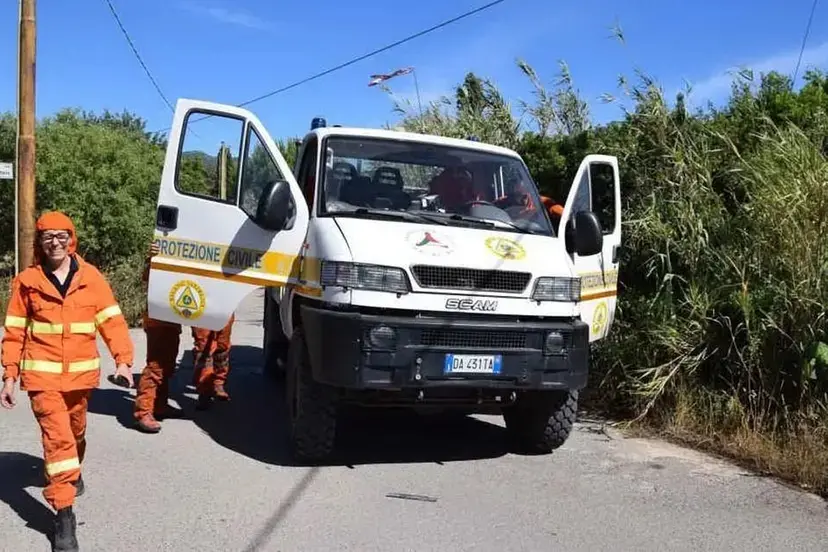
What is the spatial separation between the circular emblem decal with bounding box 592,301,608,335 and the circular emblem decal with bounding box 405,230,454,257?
5.44ft

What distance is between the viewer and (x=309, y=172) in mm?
6559

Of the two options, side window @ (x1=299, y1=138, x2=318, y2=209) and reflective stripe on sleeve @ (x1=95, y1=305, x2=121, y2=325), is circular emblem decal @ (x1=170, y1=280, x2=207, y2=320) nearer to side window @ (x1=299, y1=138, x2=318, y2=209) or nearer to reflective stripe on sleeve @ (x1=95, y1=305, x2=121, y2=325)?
side window @ (x1=299, y1=138, x2=318, y2=209)

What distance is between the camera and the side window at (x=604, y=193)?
280 inches

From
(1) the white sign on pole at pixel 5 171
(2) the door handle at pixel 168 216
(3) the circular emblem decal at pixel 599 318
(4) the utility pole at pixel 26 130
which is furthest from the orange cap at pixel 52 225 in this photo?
(1) the white sign on pole at pixel 5 171

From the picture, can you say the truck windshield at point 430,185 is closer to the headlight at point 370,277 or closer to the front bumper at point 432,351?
the headlight at point 370,277

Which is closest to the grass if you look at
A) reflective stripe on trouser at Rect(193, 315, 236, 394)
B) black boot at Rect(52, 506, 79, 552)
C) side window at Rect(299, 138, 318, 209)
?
side window at Rect(299, 138, 318, 209)

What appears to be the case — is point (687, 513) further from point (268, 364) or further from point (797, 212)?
point (268, 364)

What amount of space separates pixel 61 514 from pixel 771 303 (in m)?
5.17

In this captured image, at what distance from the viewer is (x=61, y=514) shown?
410cm

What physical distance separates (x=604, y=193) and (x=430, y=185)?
6.40 ft

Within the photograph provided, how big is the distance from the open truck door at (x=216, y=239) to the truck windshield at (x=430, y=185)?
0.42 m

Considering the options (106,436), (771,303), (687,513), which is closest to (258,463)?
(106,436)

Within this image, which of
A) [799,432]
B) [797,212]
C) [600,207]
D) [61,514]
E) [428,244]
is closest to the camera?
[61,514]

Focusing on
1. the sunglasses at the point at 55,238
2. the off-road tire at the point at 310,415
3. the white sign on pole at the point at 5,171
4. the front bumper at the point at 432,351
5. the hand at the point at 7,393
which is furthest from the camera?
the white sign on pole at the point at 5,171
